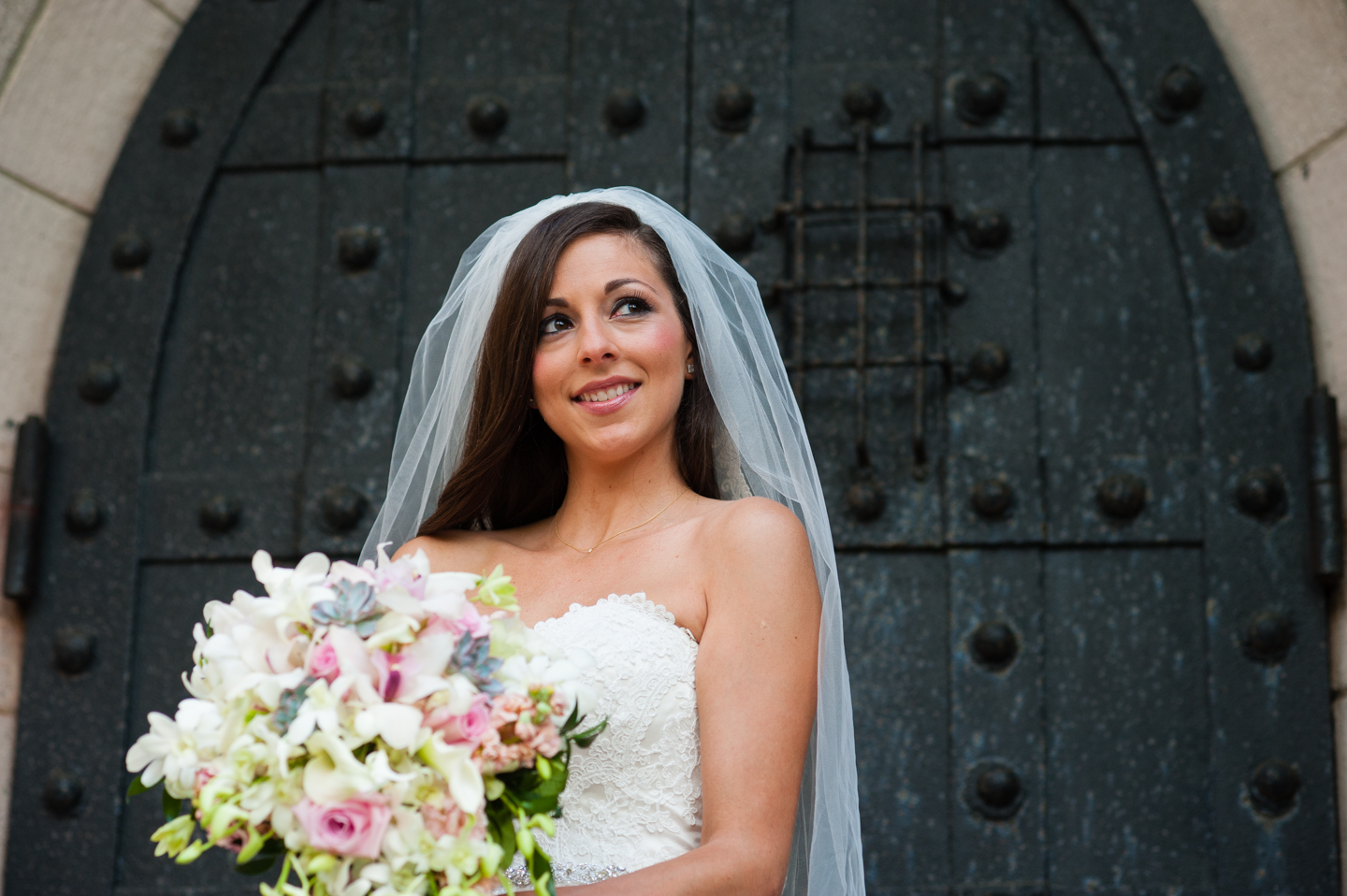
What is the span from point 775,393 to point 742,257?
0.60m

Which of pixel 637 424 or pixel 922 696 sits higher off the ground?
pixel 637 424

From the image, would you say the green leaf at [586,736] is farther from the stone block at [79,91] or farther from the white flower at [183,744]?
the stone block at [79,91]

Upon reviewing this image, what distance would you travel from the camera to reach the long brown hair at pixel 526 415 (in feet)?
6.63

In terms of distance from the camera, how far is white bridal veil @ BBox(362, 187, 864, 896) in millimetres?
1889

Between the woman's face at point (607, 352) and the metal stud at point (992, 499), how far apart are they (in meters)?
0.67

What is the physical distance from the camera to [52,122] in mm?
2811

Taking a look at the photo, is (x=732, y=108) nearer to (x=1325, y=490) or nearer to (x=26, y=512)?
(x=1325, y=490)

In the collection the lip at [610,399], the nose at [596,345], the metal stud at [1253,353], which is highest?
the metal stud at [1253,353]

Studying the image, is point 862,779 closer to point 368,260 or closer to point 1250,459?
point 1250,459

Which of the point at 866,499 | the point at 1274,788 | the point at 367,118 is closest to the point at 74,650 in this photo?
the point at 367,118

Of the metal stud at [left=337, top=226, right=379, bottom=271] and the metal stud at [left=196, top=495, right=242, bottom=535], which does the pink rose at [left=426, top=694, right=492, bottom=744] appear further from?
the metal stud at [left=337, top=226, right=379, bottom=271]

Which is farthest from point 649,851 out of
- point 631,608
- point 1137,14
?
point 1137,14

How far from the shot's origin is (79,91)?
2.83 metres

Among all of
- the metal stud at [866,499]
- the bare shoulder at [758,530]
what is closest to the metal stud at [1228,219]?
the metal stud at [866,499]
